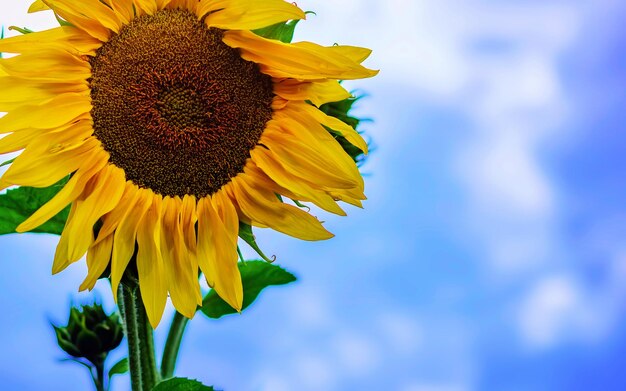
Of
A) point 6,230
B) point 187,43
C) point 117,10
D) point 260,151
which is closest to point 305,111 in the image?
point 260,151

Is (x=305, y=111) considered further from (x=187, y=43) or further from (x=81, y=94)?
(x=81, y=94)

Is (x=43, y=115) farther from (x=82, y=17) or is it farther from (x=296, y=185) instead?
(x=296, y=185)

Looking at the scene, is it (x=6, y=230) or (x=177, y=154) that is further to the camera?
(x=6, y=230)

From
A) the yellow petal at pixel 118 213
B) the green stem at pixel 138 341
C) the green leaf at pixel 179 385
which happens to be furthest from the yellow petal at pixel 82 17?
the green leaf at pixel 179 385

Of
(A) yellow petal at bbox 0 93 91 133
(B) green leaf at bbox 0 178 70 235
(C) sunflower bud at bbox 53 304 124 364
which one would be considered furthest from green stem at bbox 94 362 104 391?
(A) yellow petal at bbox 0 93 91 133

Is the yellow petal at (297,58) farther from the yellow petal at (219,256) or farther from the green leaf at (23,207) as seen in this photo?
the green leaf at (23,207)

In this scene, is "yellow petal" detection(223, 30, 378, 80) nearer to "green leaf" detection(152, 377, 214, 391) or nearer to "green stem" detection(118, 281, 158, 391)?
"green stem" detection(118, 281, 158, 391)

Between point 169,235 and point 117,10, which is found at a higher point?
point 117,10

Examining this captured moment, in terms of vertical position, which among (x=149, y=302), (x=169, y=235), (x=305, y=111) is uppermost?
(x=305, y=111)
